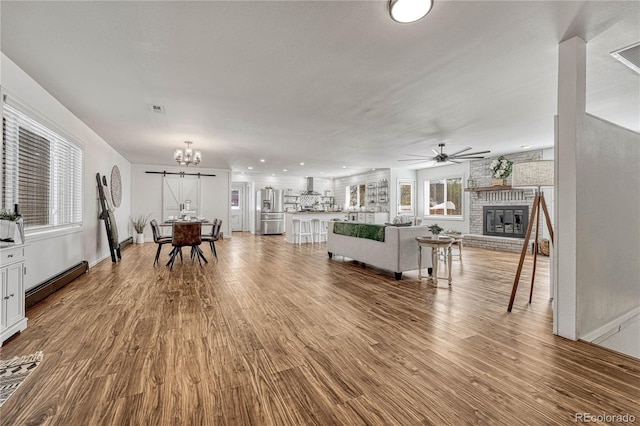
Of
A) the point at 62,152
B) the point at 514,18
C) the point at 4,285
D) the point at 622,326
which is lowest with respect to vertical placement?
the point at 622,326

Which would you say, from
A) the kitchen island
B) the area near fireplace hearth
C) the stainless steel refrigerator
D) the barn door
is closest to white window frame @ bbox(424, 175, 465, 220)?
the area near fireplace hearth

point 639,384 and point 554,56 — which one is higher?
point 554,56

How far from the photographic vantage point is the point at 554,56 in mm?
2705

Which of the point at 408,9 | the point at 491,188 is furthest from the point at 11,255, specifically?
the point at 491,188

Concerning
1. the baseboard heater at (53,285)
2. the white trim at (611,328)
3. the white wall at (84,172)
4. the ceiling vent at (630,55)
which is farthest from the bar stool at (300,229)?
the ceiling vent at (630,55)

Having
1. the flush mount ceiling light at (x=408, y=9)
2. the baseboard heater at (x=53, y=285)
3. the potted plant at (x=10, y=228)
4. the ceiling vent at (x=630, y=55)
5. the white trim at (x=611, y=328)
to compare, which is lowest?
the white trim at (x=611, y=328)

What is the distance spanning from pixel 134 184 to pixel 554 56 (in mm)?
10296

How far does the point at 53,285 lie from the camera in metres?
3.52

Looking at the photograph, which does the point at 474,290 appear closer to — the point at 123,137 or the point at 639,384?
the point at 639,384

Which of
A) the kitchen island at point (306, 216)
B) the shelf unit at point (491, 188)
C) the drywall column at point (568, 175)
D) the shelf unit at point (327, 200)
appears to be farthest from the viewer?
the shelf unit at point (327, 200)

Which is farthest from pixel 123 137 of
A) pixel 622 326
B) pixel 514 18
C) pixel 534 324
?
pixel 622 326

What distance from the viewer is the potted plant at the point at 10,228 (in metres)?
2.33

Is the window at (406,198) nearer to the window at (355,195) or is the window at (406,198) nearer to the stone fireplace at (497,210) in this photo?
the window at (355,195)

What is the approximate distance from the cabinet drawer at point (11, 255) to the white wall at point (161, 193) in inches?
280
